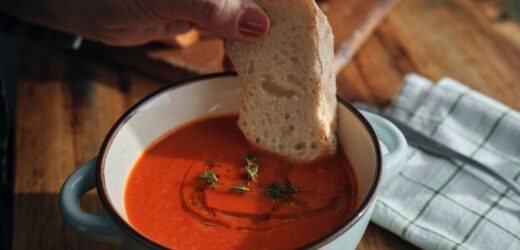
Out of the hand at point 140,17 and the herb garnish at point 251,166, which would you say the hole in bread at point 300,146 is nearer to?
the herb garnish at point 251,166

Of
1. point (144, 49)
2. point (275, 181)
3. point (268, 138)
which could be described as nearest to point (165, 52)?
point (144, 49)

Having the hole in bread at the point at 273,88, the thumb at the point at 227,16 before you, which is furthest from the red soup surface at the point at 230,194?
the thumb at the point at 227,16

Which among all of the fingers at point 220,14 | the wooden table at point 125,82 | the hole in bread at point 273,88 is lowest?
the wooden table at point 125,82

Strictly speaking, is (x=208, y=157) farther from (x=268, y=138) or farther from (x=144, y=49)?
(x=144, y=49)

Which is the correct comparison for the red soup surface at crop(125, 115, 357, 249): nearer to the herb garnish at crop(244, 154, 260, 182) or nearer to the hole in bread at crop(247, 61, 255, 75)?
the herb garnish at crop(244, 154, 260, 182)

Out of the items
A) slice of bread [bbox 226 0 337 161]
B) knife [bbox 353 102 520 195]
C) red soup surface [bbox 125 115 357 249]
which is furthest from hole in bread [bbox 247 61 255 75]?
knife [bbox 353 102 520 195]

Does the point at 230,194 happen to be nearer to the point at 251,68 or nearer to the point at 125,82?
the point at 251,68

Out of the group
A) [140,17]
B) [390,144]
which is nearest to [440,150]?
[390,144]
